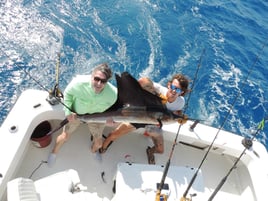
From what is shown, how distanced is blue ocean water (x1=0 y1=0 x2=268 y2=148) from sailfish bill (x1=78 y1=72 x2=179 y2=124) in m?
2.23

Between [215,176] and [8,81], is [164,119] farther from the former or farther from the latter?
[8,81]

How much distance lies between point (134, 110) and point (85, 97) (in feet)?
1.48

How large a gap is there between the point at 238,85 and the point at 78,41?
3.15 metres

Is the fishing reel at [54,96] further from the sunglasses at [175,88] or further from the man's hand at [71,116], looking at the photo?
the sunglasses at [175,88]

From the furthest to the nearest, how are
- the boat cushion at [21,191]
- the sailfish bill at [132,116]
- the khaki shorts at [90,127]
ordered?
the khaki shorts at [90,127]
the sailfish bill at [132,116]
the boat cushion at [21,191]

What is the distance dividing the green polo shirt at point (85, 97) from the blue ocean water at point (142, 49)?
2081 mm

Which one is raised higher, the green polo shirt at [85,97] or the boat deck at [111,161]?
the green polo shirt at [85,97]

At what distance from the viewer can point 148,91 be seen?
2752 millimetres

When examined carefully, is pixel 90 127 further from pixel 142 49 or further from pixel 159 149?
pixel 142 49

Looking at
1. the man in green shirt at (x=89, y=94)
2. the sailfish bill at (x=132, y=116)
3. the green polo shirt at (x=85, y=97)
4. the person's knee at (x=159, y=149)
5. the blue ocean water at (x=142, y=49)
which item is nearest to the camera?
the man in green shirt at (x=89, y=94)

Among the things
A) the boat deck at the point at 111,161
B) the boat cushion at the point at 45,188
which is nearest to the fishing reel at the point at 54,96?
the boat deck at the point at 111,161

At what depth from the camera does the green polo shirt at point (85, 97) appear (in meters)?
2.71

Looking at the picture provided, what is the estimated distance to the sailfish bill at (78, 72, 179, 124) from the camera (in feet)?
9.18

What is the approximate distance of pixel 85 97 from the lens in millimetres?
2754
